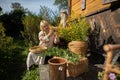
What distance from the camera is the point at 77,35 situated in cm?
834

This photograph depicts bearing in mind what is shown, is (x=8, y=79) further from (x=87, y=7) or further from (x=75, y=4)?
(x=75, y=4)

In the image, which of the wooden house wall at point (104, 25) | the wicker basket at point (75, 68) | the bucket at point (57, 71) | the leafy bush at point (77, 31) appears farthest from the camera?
the leafy bush at point (77, 31)

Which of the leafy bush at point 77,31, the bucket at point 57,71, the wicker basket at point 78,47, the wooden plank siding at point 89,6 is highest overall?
the wooden plank siding at point 89,6

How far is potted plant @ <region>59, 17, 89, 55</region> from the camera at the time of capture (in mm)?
7910

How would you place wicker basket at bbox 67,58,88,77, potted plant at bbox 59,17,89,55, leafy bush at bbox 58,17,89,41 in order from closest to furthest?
1. wicker basket at bbox 67,58,88,77
2. potted plant at bbox 59,17,89,55
3. leafy bush at bbox 58,17,89,41

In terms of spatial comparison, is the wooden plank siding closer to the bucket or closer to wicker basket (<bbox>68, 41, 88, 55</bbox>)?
wicker basket (<bbox>68, 41, 88, 55</bbox>)

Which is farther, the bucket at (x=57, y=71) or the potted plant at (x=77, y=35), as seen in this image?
the potted plant at (x=77, y=35)

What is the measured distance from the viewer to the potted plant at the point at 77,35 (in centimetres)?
791

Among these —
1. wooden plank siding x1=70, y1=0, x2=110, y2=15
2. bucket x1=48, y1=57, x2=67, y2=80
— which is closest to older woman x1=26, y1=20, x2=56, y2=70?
bucket x1=48, y1=57, x2=67, y2=80

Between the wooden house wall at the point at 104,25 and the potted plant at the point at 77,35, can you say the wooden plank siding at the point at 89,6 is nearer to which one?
the wooden house wall at the point at 104,25

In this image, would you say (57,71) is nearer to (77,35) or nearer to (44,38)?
(77,35)

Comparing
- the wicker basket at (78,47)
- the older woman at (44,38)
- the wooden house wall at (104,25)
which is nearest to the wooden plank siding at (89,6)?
the wooden house wall at (104,25)

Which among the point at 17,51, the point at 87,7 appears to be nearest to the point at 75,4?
the point at 87,7

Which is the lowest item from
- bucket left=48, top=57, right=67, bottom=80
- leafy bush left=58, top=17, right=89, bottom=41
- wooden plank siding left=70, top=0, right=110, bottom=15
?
bucket left=48, top=57, right=67, bottom=80
